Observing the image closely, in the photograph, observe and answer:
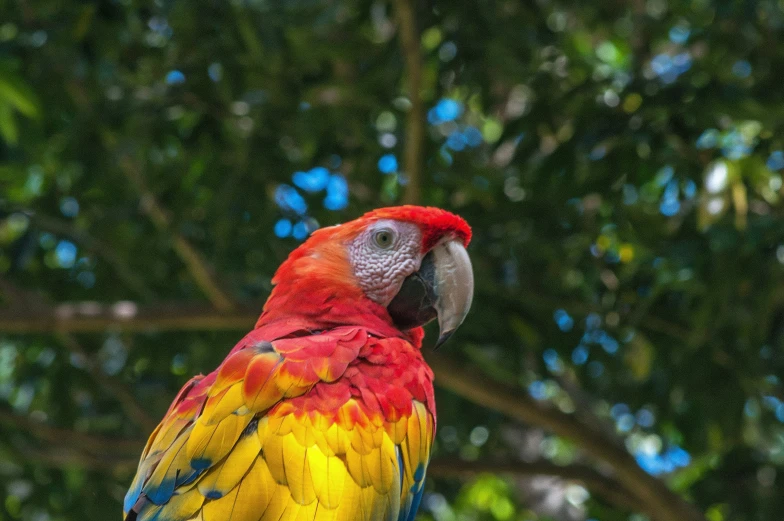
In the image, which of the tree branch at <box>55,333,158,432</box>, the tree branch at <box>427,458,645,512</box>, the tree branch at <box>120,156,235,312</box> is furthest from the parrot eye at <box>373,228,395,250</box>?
the tree branch at <box>55,333,158,432</box>

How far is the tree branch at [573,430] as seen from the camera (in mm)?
3279

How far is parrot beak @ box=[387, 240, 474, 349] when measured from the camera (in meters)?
2.28

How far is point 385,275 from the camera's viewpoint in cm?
230

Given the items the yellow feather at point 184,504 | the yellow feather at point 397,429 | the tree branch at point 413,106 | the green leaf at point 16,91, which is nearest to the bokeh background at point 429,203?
the tree branch at point 413,106

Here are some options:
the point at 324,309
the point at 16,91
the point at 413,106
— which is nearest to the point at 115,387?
the point at 16,91

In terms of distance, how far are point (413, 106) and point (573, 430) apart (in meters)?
1.35

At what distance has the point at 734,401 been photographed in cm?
338

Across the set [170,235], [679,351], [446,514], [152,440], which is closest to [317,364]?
[152,440]

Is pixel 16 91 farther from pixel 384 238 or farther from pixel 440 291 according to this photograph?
pixel 440 291

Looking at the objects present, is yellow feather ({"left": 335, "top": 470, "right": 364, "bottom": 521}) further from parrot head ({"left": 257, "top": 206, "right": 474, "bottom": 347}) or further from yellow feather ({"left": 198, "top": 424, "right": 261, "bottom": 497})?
parrot head ({"left": 257, "top": 206, "right": 474, "bottom": 347})

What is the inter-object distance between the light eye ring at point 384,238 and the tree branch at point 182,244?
1.16 metres

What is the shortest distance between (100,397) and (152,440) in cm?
223

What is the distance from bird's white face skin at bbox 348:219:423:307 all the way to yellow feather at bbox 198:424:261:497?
62 cm

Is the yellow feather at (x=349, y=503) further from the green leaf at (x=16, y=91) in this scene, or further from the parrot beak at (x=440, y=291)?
the green leaf at (x=16, y=91)
